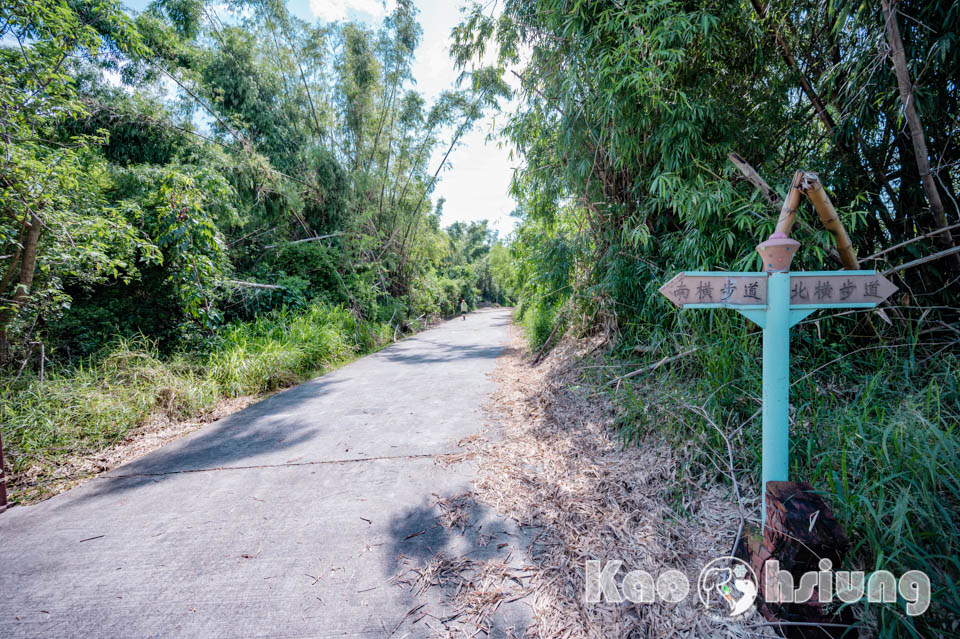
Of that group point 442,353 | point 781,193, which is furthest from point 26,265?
point 781,193

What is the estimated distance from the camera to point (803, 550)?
45.7 inches

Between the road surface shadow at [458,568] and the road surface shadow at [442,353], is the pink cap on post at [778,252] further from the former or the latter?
the road surface shadow at [442,353]

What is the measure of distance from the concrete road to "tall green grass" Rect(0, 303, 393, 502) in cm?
58

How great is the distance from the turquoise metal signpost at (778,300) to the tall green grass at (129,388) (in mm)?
4136

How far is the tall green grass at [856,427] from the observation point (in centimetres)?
116

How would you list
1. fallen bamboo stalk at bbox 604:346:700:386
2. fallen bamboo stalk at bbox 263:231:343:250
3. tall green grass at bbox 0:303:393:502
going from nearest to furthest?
fallen bamboo stalk at bbox 604:346:700:386 < tall green grass at bbox 0:303:393:502 < fallen bamboo stalk at bbox 263:231:343:250

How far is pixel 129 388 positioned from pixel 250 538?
9.30 ft

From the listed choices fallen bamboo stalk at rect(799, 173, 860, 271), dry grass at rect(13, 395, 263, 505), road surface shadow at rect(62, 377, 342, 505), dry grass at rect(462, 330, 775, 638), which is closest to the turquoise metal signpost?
fallen bamboo stalk at rect(799, 173, 860, 271)

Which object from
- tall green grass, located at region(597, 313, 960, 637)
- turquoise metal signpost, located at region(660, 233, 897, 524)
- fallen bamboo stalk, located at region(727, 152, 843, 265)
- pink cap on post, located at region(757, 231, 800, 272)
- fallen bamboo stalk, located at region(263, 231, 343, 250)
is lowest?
tall green grass, located at region(597, 313, 960, 637)

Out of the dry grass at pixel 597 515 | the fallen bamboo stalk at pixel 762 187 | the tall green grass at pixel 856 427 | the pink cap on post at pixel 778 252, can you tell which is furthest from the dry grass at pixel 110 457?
the fallen bamboo stalk at pixel 762 187

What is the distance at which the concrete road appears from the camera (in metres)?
1.38

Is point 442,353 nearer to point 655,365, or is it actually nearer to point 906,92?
point 655,365

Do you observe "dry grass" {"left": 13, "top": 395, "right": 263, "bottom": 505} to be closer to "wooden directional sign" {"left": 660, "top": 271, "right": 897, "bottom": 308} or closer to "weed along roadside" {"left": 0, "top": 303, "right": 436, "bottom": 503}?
"weed along roadside" {"left": 0, "top": 303, "right": 436, "bottom": 503}

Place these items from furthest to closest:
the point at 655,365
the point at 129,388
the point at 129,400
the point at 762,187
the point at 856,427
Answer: the point at 129,388 < the point at 129,400 < the point at 655,365 < the point at 762,187 < the point at 856,427
